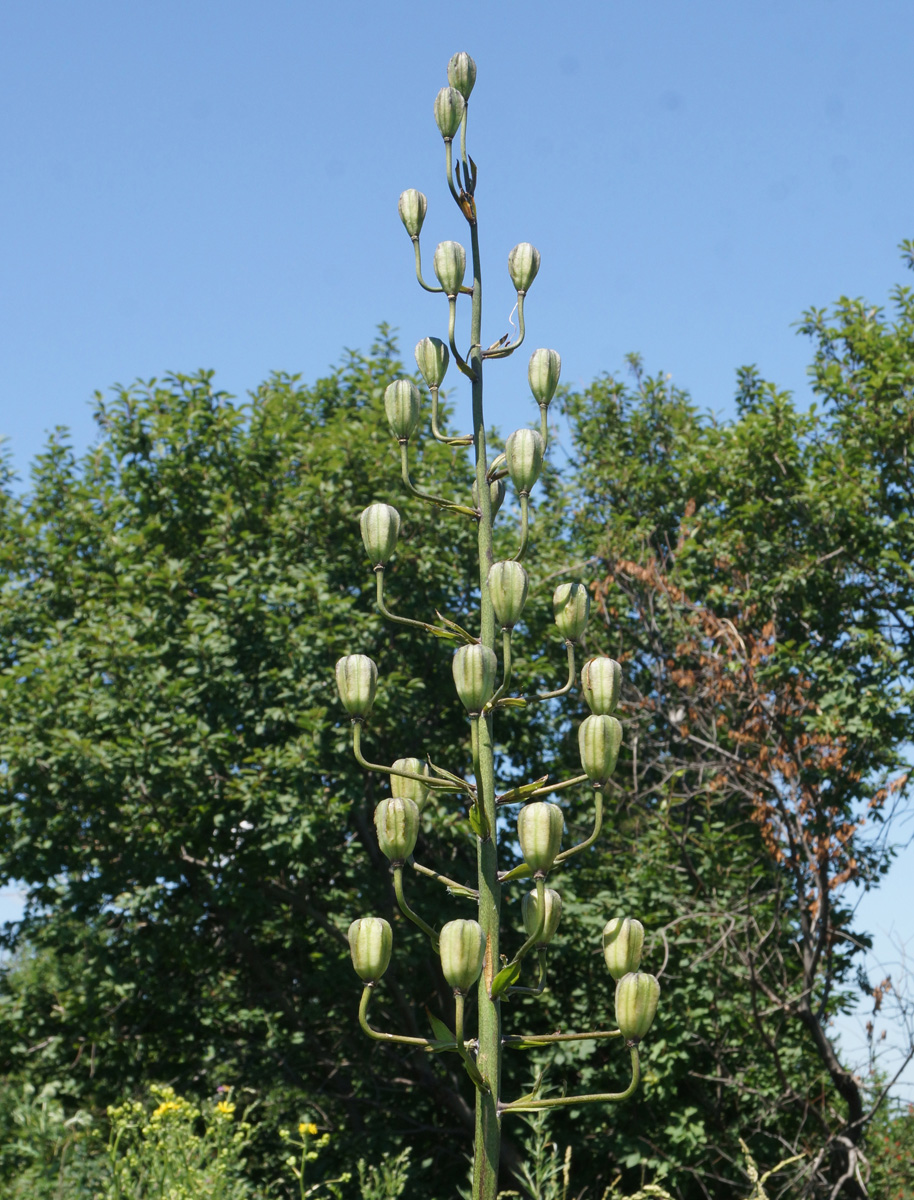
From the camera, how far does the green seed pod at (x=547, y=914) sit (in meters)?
2.44

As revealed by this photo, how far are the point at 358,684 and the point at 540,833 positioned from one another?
0.60m

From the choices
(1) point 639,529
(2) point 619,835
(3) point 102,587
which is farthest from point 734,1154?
(3) point 102,587

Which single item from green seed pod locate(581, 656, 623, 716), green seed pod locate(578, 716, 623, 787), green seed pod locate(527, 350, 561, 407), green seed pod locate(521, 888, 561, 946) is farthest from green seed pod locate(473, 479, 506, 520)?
green seed pod locate(521, 888, 561, 946)

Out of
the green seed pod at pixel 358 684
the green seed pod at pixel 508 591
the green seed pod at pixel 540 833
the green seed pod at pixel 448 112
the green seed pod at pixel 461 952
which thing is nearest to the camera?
the green seed pod at pixel 461 952

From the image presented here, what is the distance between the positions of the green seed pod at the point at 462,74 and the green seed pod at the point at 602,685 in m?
1.70

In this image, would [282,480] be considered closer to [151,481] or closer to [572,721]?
[151,481]

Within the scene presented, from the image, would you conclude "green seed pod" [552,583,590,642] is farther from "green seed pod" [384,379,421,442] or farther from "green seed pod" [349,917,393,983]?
"green seed pod" [349,917,393,983]

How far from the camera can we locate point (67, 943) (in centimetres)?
954

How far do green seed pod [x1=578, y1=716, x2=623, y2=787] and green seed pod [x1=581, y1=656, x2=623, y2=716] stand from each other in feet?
0.40

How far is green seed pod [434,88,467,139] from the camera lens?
3.04 m

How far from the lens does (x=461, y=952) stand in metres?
2.27

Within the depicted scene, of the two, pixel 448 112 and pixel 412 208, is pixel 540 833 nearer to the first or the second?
pixel 412 208

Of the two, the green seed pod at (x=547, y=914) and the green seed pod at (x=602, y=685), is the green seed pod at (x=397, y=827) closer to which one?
the green seed pod at (x=547, y=914)

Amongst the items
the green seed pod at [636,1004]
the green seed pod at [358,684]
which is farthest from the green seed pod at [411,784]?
the green seed pod at [636,1004]
